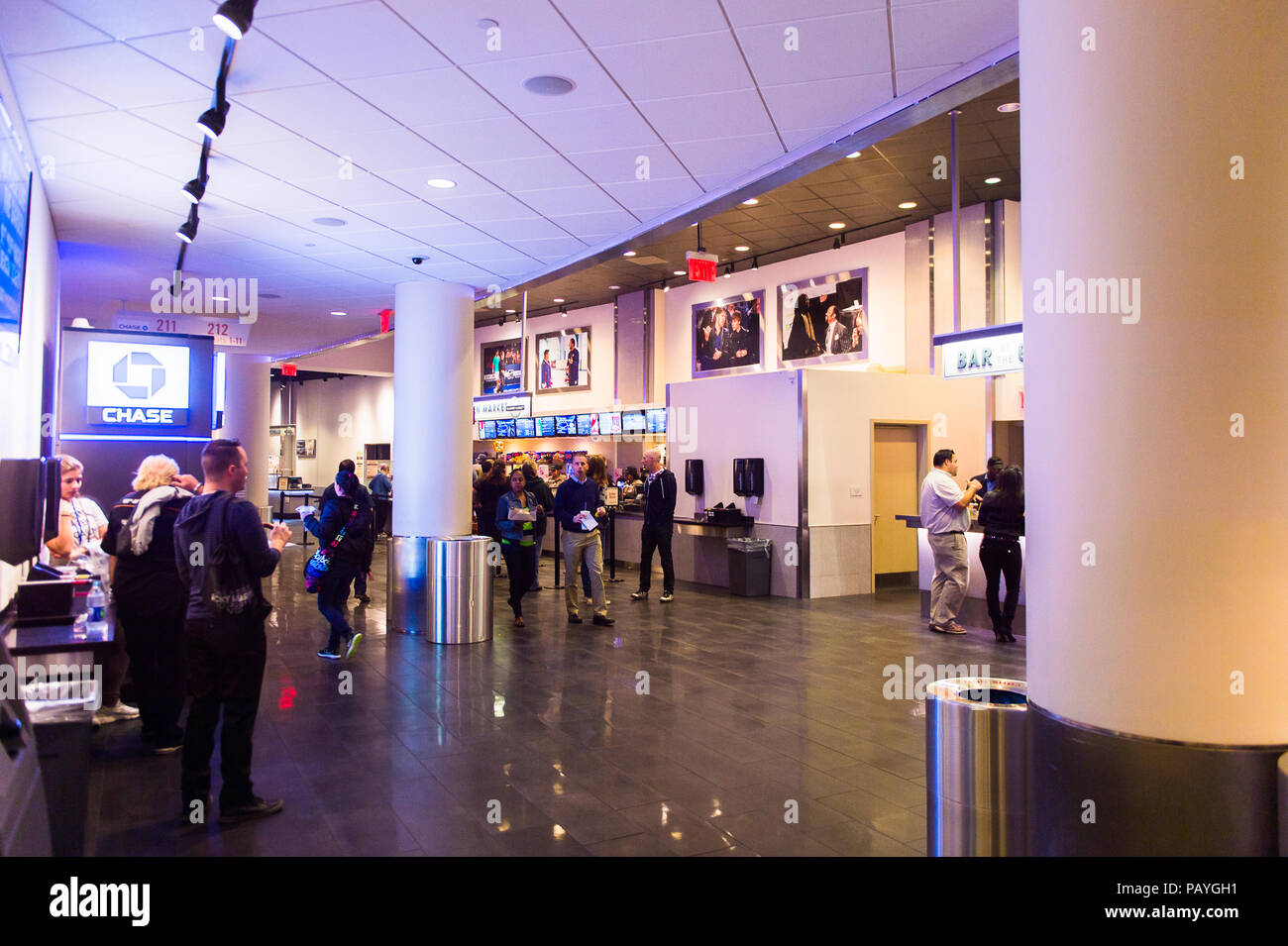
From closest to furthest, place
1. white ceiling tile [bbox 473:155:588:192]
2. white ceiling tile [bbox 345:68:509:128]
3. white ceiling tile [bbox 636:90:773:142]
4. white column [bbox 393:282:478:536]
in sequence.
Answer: white ceiling tile [bbox 345:68:509:128] < white ceiling tile [bbox 636:90:773:142] < white ceiling tile [bbox 473:155:588:192] < white column [bbox 393:282:478:536]

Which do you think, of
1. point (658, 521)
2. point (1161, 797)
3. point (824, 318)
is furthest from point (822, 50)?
point (824, 318)

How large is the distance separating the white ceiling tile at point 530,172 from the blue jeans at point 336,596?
3292 mm

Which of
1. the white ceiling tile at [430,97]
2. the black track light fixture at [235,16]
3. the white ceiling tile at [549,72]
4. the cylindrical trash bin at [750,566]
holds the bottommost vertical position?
the cylindrical trash bin at [750,566]

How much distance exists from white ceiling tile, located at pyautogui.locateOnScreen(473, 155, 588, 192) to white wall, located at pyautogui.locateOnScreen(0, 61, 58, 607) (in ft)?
8.12

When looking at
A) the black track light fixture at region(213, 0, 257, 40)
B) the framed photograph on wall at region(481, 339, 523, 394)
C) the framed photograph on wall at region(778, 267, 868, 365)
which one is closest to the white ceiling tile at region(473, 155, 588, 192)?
the black track light fixture at region(213, 0, 257, 40)

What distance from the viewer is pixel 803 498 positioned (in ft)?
32.1

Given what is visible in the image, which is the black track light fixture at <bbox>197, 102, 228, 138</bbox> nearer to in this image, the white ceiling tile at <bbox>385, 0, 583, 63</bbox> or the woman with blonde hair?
the white ceiling tile at <bbox>385, 0, 583, 63</bbox>

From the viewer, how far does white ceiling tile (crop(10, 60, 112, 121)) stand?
3928mm

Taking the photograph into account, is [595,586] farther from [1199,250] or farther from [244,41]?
[1199,250]

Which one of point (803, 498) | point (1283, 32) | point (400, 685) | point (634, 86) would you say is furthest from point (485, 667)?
point (1283, 32)

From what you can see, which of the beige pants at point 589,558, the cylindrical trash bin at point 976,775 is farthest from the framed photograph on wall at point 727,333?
the cylindrical trash bin at point 976,775

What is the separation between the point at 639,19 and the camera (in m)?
3.50

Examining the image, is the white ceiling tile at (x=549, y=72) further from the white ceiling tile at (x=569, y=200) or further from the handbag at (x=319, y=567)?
the handbag at (x=319, y=567)

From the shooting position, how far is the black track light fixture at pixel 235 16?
3033 millimetres
